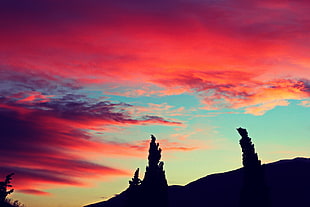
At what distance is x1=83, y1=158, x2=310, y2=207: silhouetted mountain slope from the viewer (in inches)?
3593

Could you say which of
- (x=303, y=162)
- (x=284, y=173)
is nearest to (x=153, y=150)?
(x=284, y=173)

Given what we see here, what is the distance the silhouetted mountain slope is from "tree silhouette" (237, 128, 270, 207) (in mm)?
44479

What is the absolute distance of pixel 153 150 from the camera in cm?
5897

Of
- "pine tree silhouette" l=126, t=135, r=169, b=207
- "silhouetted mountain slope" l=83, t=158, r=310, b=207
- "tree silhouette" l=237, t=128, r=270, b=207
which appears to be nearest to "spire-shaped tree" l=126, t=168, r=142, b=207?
"pine tree silhouette" l=126, t=135, r=169, b=207

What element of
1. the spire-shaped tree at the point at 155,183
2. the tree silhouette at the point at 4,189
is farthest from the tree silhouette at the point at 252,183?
the tree silhouette at the point at 4,189

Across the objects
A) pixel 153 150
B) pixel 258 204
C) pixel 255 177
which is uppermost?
pixel 153 150

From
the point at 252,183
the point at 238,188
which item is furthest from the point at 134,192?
the point at 238,188

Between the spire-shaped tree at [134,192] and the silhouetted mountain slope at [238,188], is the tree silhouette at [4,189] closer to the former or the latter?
the spire-shaped tree at [134,192]

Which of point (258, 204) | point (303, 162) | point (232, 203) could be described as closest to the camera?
point (258, 204)

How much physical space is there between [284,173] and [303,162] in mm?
8141

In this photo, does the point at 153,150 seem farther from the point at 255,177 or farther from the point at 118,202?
the point at 118,202

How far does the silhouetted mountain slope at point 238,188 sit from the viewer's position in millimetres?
91250

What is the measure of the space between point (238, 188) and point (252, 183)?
6146 centimetres

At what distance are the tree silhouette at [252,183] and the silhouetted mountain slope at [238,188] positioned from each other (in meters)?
44.5
